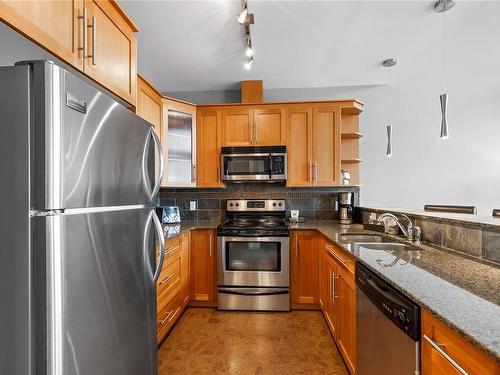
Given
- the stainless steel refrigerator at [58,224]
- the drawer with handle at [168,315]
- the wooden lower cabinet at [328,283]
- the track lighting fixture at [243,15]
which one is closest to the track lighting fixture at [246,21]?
the track lighting fixture at [243,15]

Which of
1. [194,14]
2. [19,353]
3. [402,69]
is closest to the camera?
[19,353]

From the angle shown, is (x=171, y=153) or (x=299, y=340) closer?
(x=299, y=340)

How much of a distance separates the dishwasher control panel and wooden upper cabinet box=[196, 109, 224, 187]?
210 centimetres

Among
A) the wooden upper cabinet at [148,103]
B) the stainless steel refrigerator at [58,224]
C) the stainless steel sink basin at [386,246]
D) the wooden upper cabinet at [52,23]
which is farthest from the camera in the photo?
the wooden upper cabinet at [148,103]

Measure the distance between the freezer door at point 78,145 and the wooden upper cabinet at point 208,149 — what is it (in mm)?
1865

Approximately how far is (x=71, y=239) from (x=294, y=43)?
240 cm

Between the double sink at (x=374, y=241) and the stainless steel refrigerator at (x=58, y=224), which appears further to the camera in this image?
the double sink at (x=374, y=241)

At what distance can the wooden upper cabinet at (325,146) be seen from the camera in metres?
3.02

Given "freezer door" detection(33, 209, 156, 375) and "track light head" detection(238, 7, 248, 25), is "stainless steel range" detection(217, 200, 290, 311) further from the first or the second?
"track light head" detection(238, 7, 248, 25)

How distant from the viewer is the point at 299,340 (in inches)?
87.4

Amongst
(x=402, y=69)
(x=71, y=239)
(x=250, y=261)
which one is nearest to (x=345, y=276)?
(x=250, y=261)

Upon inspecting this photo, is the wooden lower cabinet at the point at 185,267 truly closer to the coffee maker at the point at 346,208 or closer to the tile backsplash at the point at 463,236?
the coffee maker at the point at 346,208

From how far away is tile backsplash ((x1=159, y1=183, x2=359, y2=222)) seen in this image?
3332 millimetres

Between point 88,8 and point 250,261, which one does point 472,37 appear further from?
point 88,8
